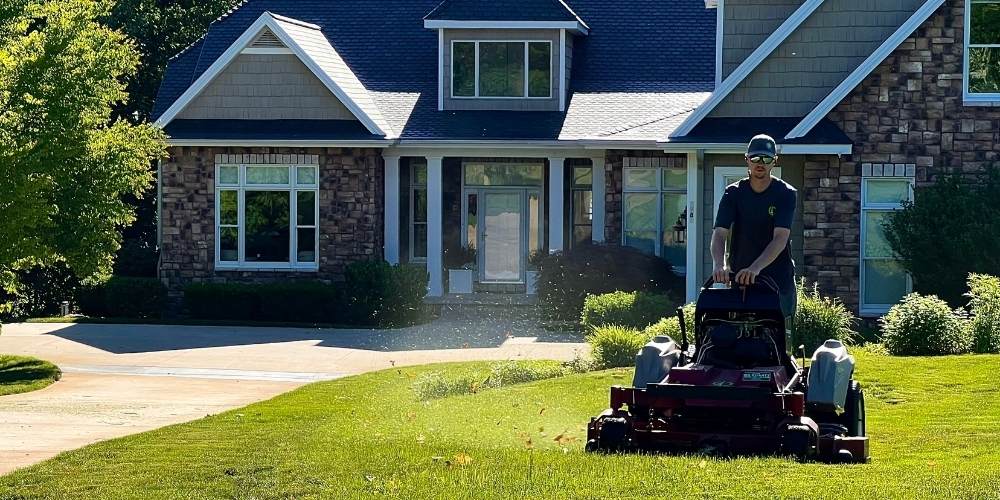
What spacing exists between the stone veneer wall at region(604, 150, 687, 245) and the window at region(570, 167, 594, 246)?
1739 mm

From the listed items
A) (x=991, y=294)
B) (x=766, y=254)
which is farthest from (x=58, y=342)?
(x=766, y=254)

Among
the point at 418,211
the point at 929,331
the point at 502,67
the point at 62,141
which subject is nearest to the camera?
the point at 929,331

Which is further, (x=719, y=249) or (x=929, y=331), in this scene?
(x=929, y=331)

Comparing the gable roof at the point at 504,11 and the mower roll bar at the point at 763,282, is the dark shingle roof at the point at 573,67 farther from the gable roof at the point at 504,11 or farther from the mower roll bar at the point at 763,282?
the mower roll bar at the point at 763,282

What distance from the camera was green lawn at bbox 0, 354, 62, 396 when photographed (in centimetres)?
1638

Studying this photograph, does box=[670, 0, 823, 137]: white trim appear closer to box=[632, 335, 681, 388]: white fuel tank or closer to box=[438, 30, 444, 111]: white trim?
box=[438, 30, 444, 111]: white trim

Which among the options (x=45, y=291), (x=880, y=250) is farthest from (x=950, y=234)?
(x=45, y=291)

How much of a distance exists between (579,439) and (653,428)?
4.83 ft

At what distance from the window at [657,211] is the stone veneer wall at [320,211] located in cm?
436

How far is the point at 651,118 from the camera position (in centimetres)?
2622

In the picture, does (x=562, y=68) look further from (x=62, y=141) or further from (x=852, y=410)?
(x=852, y=410)

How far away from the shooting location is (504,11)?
27.5 metres

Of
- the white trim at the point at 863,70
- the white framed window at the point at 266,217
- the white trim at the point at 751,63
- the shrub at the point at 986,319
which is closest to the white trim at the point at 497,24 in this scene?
the white framed window at the point at 266,217

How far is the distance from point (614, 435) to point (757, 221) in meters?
1.76
